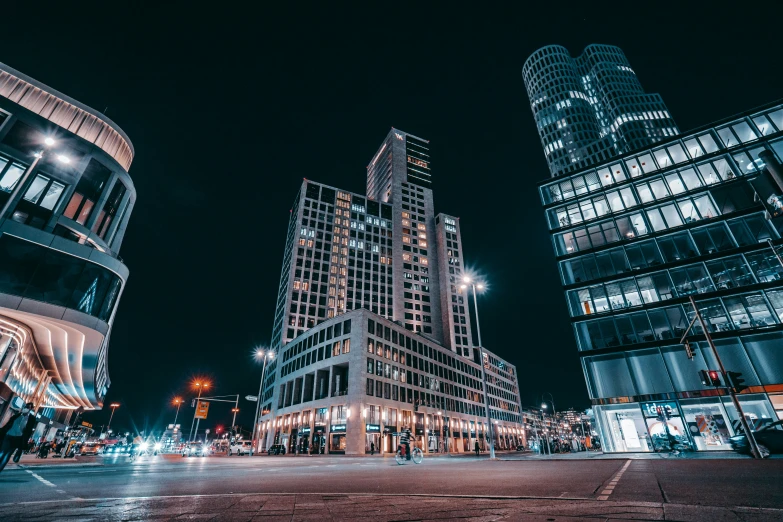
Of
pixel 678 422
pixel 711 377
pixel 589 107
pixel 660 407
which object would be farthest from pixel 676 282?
pixel 589 107

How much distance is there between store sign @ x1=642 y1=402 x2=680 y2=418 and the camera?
29.8 m

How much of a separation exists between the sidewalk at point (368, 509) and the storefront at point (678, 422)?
30260mm

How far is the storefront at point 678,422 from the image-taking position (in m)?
27.9

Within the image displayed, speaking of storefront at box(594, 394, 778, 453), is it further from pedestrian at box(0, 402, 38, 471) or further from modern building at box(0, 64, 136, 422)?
modern building at box(0, 64, 136, 422)

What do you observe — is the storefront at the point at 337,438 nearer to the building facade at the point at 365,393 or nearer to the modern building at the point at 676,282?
the building facade at the point at 365,393

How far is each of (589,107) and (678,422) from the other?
138 meters

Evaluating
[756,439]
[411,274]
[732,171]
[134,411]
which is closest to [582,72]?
[411,274]

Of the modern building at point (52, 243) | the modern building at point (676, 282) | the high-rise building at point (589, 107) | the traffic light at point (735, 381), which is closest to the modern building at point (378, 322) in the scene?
the modern building at point (52, 243)

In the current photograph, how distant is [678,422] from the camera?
29.6m

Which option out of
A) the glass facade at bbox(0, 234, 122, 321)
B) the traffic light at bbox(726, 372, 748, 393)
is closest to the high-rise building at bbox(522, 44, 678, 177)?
the traffic light at bbox(726, 372, 748, 393)

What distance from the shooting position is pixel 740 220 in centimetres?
3359

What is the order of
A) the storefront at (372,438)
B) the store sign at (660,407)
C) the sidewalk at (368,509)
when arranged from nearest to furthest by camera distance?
the sidewalk at (368,509) → the store sign at (660,407) → the storefront at (372,438)

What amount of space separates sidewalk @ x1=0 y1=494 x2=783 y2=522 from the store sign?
34.0 meters

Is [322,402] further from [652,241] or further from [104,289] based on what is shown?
[652,241]
